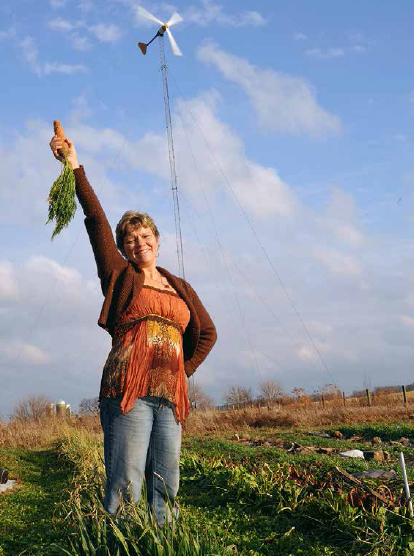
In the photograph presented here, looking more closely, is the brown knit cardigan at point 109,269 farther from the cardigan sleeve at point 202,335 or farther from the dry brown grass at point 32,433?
the dry brown grass at point 32,433

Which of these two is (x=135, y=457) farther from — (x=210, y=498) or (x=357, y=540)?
(x=210, y=498)

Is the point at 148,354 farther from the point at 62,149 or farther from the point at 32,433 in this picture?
the point at 32,433

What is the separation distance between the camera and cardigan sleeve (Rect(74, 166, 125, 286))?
128 inches

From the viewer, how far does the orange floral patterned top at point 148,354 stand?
118 inches

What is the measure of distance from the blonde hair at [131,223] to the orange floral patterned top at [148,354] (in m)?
0.37

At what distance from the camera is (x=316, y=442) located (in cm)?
1155

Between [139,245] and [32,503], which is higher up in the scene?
[139,245]

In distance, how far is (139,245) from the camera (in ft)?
11.1

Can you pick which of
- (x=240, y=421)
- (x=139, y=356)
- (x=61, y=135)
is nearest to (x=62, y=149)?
(x=61, y=135)

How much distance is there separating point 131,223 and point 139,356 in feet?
2.67

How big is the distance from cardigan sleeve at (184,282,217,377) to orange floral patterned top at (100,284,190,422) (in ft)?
0.77

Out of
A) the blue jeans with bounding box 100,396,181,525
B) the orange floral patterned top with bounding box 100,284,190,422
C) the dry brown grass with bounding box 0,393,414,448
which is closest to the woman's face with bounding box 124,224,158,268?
the orange floral patterned top with bounding box 100,284,190,422

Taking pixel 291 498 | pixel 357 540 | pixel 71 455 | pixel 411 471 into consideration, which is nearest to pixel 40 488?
pixel 71 455

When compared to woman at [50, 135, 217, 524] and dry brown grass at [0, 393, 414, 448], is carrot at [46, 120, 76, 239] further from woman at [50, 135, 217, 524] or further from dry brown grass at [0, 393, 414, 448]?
dry brown grass at [0, 393, 414, 448]
